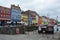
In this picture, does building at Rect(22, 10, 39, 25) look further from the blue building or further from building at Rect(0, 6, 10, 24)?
the blue building

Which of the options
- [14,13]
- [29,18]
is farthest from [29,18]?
[14,13]

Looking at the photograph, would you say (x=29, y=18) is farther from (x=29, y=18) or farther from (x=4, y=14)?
(x=4, y=14)

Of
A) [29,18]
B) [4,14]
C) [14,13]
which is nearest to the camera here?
[14,13]

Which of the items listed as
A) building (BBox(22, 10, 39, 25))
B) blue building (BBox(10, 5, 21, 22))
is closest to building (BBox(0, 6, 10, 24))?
building (BBox(22, 10, 39, 25))

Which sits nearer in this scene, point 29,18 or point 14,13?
point 14,13

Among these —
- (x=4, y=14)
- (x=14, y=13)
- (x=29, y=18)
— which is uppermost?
(x=4, y=14)

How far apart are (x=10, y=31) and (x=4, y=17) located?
111 feet

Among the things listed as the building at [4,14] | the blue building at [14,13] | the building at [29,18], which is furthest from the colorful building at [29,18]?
the blue building at [14,13]

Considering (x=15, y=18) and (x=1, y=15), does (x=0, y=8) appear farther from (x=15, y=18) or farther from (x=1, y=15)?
(x=15, y=18)

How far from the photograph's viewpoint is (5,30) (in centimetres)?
3334

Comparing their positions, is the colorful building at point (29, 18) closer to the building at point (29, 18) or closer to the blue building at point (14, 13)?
the building at point (29, 18)

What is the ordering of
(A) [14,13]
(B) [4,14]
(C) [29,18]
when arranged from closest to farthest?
(A) [14,13] < (C) [29,18] < (B) [4,14]

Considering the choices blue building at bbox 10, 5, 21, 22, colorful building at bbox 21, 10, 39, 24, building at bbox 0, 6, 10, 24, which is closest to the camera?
blue building at bbox 10, 5, 21, 22

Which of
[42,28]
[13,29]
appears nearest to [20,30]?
[13,29]
